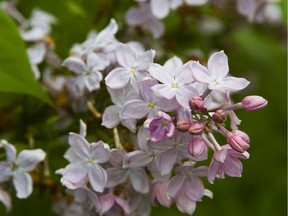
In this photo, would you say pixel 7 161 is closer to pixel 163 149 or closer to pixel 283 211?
pixel 163 149

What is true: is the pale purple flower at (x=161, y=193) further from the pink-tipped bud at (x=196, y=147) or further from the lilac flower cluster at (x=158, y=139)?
the pink-tipped bud at (x=196, y=147)

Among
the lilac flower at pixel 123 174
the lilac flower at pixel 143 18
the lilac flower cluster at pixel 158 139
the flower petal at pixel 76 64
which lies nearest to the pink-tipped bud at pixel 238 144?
the lilac flower cluster at pixel 158 139

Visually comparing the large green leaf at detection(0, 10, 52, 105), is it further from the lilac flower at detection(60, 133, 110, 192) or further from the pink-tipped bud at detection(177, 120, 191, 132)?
the pink-tipped bud at detection(177, 120, 191, 132)

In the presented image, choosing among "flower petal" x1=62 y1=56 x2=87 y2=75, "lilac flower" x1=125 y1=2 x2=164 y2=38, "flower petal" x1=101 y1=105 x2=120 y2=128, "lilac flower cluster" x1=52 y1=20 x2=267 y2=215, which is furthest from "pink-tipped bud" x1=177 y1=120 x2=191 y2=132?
"lilac flower" x1=125 y1=2 x2=164 y2=38

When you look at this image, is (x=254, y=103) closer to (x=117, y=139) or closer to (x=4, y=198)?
(x=117, y=139)

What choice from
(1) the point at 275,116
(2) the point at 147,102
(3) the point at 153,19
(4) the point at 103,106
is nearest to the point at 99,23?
(3) the point at 153,19

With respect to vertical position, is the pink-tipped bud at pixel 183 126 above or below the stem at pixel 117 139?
above
